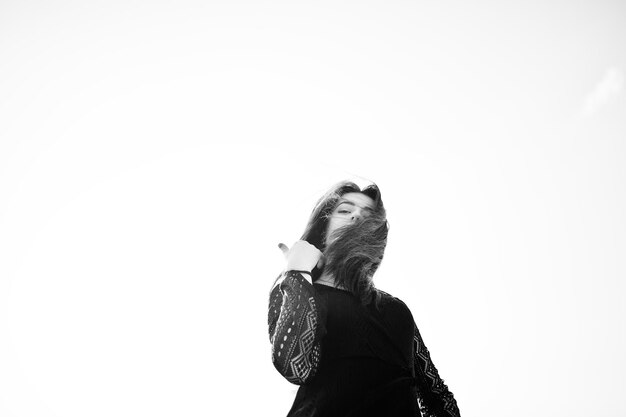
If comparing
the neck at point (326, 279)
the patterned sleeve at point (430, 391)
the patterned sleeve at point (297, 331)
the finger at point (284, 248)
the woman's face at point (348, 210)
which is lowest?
the patterned sleeve at point (430, 391)

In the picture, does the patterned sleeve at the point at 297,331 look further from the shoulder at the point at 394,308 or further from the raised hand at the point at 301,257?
the shoulder at the point at 394,308

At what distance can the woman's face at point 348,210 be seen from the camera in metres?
2.38

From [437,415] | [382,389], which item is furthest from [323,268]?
[437,415]

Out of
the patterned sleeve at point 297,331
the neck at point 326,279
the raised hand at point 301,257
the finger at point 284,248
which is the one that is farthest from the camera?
the neck at point 326,279

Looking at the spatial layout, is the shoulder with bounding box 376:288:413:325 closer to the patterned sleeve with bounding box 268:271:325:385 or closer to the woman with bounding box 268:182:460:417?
the woman with bounding box 268:182:460:417

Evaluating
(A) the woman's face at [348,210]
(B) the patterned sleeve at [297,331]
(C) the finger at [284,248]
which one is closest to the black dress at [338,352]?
(B) the patterned sleeve at [297,331]

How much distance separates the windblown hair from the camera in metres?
2.16

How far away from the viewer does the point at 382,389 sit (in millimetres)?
1785

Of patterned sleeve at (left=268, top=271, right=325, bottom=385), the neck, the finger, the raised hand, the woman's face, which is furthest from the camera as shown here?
the woman's face

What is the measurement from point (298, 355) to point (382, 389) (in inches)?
17.3

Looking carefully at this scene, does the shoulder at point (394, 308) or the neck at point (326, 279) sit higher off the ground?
the neck at point (326, 279)

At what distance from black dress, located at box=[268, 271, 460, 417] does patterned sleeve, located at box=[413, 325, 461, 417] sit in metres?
0.20

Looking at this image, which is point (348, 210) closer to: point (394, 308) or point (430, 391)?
point (394, 308)

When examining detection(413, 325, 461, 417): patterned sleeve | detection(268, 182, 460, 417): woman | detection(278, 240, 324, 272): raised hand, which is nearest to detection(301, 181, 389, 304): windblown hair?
detection(268, 182, 460, 417): woman
